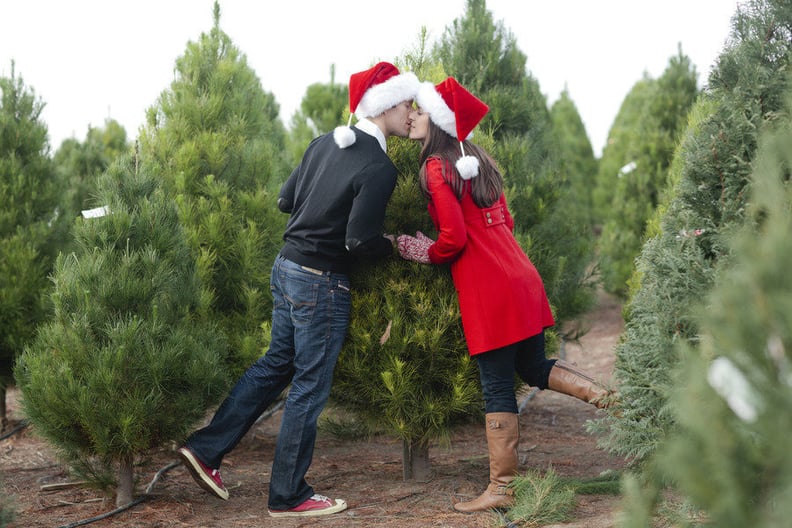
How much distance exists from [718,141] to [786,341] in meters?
1.75

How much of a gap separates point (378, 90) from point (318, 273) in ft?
3.21

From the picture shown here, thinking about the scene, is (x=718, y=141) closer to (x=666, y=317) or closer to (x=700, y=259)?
(x=700, y=259)

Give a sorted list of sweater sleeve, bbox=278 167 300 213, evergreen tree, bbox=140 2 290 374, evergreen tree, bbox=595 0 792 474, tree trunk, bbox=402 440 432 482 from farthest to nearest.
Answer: evergreen tree, bbox=140 2 290 374
tree trunk, bbox=402 440 432 482
sweater sleeve, bbox=278 167 300 213
evergreen tree, bbox=595 0 792 474

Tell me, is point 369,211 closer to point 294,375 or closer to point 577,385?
point 294,375

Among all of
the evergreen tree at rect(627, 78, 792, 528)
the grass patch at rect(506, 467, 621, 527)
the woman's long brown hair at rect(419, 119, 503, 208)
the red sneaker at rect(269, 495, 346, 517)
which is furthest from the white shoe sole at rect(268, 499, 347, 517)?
the evergreen tree at rect(627, 78, 792, 528)

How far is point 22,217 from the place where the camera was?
6.00 m

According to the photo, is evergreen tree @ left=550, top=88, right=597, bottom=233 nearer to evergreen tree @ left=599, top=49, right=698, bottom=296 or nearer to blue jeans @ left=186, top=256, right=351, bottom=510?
evergreen tree @ left=599, top=49, right=698, bottom=296

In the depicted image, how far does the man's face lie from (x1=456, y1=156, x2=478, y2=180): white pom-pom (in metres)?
0.42

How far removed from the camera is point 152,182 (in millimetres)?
4273

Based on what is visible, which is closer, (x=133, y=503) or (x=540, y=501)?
(x=540, y=501)

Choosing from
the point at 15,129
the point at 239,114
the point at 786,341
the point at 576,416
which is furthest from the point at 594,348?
the point at 786,341

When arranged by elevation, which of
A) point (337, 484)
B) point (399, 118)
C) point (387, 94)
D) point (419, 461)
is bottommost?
point (337, 484)

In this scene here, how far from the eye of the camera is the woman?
393 centimetres

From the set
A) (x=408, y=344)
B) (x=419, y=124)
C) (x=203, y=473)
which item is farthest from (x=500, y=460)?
(x=419, y=124)
